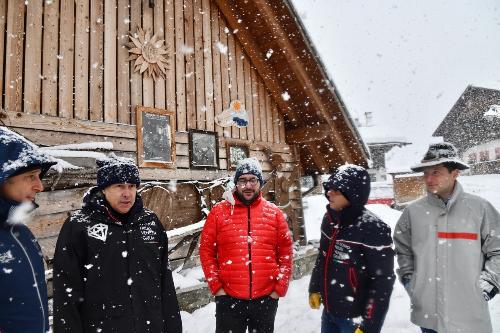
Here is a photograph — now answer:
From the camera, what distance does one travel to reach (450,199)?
9.57ft

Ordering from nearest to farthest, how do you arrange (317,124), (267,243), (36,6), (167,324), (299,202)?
(167,324), (267,243), (36,6), (317,124), (299,202)

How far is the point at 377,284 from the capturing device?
8.74ft

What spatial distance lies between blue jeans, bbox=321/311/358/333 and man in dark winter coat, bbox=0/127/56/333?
207 centimetres

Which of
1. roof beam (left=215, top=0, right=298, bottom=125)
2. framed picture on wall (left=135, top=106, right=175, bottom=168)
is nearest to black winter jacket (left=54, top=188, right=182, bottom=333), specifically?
framed picture on wall (left=135, top=106, right=175, bottom=168)

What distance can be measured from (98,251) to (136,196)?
0.49 m

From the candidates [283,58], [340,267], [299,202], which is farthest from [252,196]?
[299,202]

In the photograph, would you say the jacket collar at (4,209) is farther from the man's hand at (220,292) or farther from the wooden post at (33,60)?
the wooden post at (33,60)

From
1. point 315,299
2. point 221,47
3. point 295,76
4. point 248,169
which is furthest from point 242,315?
point 221,47

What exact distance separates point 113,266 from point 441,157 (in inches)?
107

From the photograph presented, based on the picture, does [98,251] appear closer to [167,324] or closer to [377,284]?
[167,324]

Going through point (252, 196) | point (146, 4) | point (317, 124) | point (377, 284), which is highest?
point (146, 4)

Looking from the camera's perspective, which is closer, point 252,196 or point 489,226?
point 489,226

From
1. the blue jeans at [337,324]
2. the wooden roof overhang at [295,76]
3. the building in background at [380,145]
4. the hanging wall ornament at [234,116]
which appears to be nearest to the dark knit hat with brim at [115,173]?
the blue jeans at [337,324]

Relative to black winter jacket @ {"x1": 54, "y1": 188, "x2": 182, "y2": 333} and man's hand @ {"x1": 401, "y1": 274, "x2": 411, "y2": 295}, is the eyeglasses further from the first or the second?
man's hand @ {"x1": 401, "y1": 274, "x2": 411, "y2": 295}
